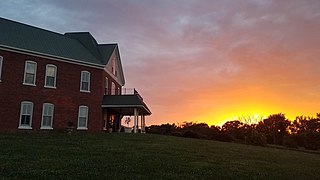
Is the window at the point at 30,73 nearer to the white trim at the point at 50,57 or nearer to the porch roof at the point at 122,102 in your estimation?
the white trim at the point at 50,57

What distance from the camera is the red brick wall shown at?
90.2 feet

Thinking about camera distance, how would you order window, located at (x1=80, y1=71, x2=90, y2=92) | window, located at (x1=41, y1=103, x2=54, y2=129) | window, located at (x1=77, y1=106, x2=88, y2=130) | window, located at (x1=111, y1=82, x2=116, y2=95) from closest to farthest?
window, located at (x1=41, y1=103, x2=54, y2=129)
window, located at (x1=77, y1=106, x2=88, y2=130)
window, located at (x1=80, y1=71, x2=90, y2=92)
window, located at (x1=111, y1=82, x2=116, y2=95)

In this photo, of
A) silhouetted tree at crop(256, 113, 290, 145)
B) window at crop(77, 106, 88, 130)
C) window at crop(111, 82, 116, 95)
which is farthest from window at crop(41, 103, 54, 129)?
silhouetted tree at crop(256, 113, 290, 145)

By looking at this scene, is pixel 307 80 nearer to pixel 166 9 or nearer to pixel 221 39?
pixel 221 39

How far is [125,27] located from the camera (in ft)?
87.9

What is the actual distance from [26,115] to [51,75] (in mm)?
4155

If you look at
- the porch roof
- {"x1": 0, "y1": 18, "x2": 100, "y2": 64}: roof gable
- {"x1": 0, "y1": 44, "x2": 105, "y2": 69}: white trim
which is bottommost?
the porch roof

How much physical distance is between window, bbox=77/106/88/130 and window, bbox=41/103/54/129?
8.87ft

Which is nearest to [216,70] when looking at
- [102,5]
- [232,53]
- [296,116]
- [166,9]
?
[232,53]

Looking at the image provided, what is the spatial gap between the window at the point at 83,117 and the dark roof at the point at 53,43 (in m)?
4.52

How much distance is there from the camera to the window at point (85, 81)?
32.0 meters

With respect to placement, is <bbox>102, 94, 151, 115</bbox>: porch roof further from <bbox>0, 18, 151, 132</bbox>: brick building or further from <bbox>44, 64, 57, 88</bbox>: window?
<bbox>44, 64, 57, 88</bbox>: window

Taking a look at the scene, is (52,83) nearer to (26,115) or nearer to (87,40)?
(26,115)

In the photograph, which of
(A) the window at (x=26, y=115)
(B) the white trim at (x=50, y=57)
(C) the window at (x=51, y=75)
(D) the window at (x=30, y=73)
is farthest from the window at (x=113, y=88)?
(A) the window at (x=26, y=115)
